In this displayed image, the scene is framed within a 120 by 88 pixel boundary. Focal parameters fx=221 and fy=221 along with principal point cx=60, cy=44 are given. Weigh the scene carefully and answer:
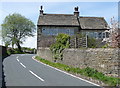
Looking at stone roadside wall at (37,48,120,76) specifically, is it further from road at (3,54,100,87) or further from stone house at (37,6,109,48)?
stone house at (37,6,109,48)

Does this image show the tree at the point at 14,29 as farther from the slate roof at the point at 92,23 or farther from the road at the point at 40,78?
the road at the point at 40,78

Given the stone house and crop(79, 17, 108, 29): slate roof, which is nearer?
the stone house

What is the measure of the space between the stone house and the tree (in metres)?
24.6

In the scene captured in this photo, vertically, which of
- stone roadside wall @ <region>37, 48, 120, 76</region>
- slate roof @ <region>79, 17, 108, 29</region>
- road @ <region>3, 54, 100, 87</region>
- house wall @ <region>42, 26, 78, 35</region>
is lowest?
road @ <region>3, 54, 100, 87</region>

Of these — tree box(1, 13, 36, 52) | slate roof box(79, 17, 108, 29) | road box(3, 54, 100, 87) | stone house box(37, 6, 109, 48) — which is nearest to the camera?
road box(3, 54, 100, 87)

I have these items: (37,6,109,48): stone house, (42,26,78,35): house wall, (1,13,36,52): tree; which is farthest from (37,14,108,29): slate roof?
(1,13,36,52): tree

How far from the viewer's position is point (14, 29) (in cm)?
7350

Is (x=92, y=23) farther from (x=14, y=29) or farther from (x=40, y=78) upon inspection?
(x=40, y=78)

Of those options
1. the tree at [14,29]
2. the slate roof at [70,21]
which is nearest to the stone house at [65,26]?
the slate roof at [70,21]

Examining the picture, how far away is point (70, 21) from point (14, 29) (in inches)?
1169

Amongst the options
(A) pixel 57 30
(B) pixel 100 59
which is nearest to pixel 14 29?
(A) pixel 57 30

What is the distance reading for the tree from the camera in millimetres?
72844

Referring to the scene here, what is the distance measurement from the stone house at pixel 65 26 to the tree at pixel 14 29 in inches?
969

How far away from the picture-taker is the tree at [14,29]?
239 feet
